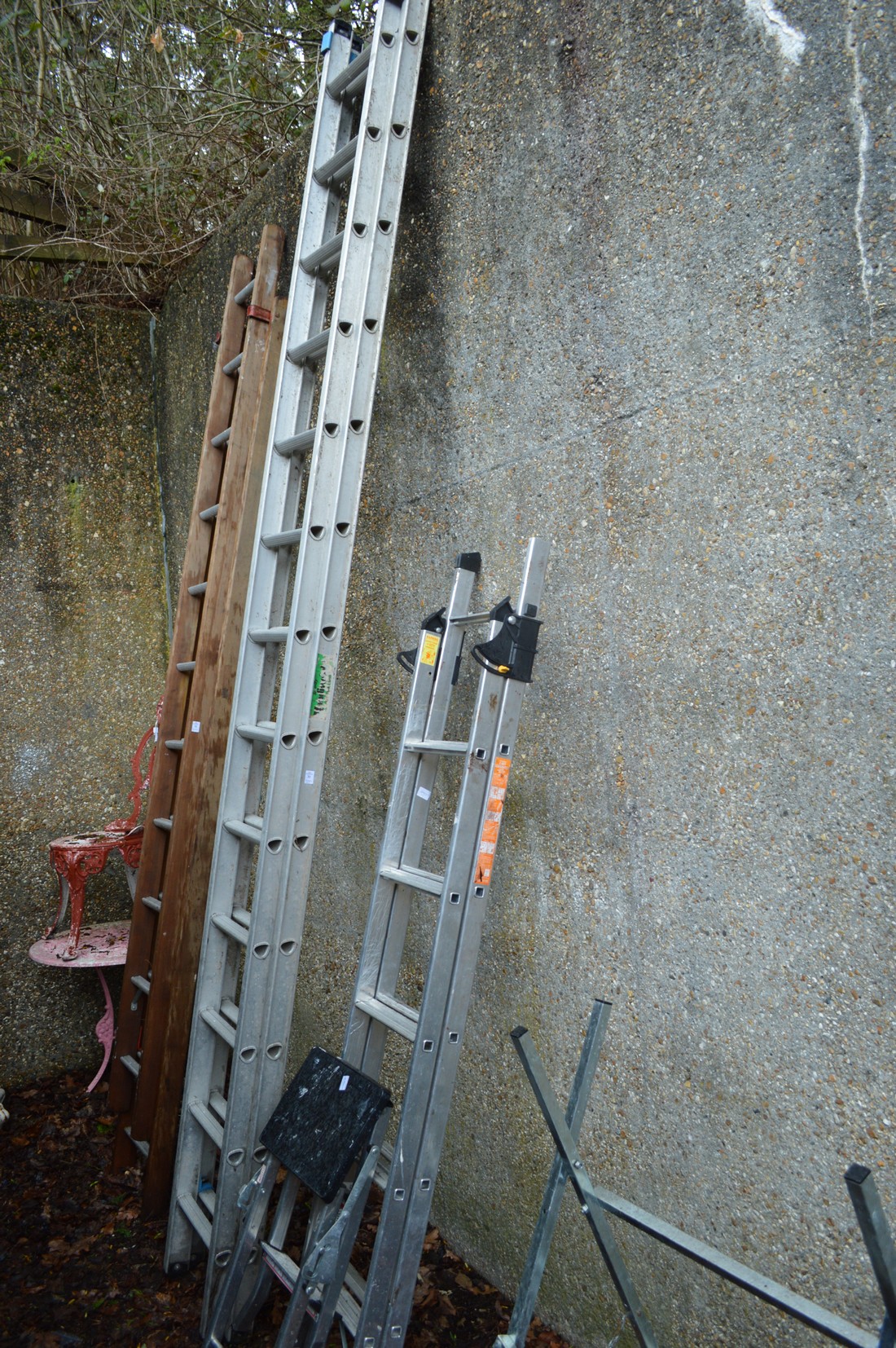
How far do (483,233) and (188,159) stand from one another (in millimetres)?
2557

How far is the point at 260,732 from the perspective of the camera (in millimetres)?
2602

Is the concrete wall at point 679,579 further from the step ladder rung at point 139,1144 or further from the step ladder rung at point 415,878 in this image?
the step ladder rung at point 139,1144

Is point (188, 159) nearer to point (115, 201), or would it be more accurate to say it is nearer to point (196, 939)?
point (115, 201)

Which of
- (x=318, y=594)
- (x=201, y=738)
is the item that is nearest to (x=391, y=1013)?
(x=318, y=594)

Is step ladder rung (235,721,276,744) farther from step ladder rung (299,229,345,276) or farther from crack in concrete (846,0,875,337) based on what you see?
crack in concrete (846,0,875,337)

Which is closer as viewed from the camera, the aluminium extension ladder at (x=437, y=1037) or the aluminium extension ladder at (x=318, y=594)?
the aluminium extension ladder at (x=437, y=1037)

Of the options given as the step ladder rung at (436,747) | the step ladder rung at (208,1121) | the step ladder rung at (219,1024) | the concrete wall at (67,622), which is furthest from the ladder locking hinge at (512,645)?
the concrete wall at (67,622)

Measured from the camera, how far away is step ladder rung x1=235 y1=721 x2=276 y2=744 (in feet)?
8.42

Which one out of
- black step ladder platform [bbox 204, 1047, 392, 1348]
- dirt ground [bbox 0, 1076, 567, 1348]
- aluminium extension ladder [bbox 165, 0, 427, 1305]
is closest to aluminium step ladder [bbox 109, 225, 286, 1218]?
dirt ground [bbox 0, 1076, 567, 1348]

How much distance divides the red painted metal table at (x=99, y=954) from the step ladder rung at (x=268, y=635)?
1.52 m

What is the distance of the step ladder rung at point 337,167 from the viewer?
2.46 metres

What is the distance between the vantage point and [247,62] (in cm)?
446

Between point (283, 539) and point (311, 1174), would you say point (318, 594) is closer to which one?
point (283, 539)

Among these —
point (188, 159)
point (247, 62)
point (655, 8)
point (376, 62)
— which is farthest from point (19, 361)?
point (655, 8)
